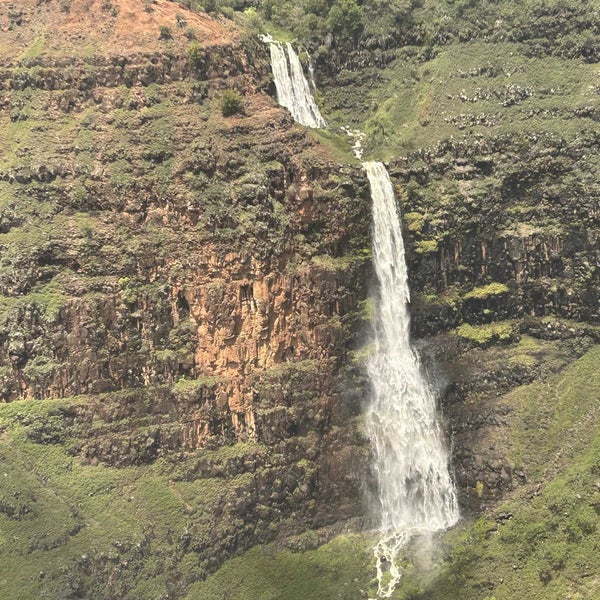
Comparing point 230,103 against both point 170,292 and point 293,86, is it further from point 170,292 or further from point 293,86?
point 170,292

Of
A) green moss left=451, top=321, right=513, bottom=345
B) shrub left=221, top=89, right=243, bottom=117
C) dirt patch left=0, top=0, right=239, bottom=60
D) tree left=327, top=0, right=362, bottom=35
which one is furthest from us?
tree left=327, top=0, right=362, bottom=35

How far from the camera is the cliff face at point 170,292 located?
27562mm

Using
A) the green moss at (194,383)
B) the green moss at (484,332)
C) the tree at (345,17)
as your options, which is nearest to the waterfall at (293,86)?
the tree at (345,17)

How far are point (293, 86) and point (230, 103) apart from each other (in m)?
9.13

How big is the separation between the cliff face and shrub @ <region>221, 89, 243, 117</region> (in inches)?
18.8

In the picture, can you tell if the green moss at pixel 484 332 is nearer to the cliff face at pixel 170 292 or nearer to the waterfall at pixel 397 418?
the waterfall at pixel 397 418

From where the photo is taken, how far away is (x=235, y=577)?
2748cm

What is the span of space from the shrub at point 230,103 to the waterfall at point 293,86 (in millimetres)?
6235

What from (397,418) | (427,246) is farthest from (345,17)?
(397,418)

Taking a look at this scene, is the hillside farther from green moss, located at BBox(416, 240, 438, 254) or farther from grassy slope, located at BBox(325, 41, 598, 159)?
grassy slope, located at BBox(325, 41, 598, 159)

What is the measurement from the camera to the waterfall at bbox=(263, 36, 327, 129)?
40344mm

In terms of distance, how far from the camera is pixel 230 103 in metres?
33.5

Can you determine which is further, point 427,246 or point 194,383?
point 427,246

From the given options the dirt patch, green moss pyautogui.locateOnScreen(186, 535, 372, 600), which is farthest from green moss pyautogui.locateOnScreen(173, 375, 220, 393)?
the dirt patch
